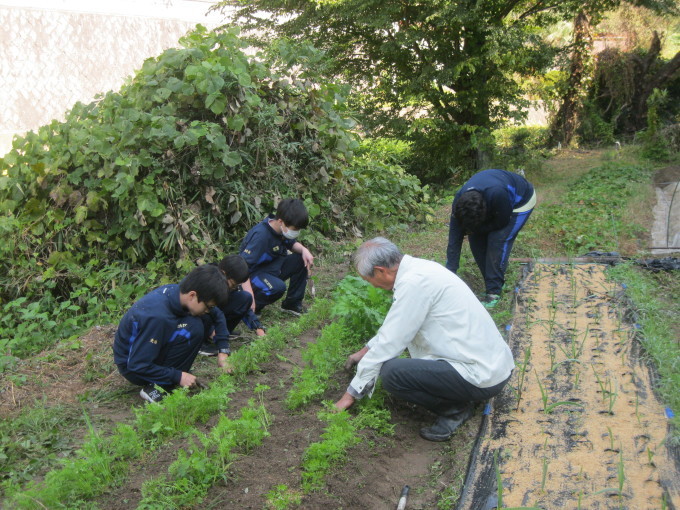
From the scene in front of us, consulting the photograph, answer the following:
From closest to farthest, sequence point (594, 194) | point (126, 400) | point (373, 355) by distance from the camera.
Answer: point (373, 355) → point (126, 400) → point (594, 194)

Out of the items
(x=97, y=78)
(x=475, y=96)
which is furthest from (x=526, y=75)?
(x=97, y=78)

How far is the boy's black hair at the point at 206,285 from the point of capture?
12.1 feet

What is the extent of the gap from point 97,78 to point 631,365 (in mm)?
12591

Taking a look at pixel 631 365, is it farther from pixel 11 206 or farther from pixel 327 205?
pixel 11 206

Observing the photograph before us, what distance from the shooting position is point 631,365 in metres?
4.07

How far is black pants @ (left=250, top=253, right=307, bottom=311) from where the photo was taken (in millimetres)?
5234

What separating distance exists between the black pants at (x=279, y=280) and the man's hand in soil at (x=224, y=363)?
0.92m

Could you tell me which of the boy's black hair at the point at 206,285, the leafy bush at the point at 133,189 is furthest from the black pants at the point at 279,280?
the boy's black hair at the point at 206,285

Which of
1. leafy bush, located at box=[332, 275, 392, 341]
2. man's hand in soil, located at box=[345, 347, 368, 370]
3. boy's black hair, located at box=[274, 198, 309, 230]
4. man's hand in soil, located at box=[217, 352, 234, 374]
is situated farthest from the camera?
boy's black hair, located at box=[274, 198, 309, 230]

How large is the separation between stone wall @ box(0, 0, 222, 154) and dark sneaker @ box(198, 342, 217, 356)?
8.72 meters

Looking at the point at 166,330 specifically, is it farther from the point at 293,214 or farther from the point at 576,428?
the point at 576,428

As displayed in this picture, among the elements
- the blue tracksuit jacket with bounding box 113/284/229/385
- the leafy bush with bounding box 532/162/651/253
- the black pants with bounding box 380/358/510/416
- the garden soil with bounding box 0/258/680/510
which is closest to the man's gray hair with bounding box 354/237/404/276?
the black pants with bounding box 380/358/510/416

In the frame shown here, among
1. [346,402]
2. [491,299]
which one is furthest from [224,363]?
[491,299]

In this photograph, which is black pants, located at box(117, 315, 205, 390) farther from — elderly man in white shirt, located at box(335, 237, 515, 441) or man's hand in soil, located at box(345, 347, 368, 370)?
elderly man in white shirt, located at box(335, 237, 515, 441)
